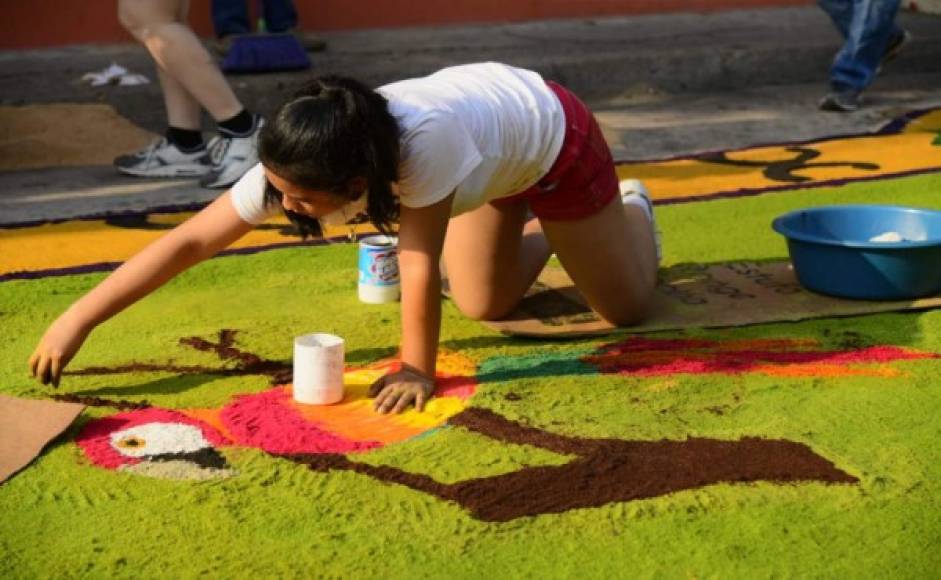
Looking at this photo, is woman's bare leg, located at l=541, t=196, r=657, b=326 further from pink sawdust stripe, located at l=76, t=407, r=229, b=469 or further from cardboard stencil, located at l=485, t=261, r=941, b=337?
pink sawdust stripe, located at l=76, t=407, r=229, b=469

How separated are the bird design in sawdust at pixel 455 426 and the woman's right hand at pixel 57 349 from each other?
11 centimetres

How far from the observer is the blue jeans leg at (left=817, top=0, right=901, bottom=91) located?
6.44 metres

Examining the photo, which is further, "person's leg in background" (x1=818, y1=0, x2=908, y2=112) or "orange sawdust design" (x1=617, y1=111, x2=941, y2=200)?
"person's leg in background" (x1=818, y1=0, x2=908, y2=112)

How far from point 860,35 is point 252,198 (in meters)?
4.23

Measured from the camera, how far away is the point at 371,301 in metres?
3.89

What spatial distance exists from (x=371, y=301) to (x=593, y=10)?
4.54m

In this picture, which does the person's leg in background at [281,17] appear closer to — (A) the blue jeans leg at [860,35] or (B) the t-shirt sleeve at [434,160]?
(A) the blue jeans leg at [860,35]

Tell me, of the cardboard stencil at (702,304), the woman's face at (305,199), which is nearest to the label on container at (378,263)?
the cardboard stencil at (702,304)

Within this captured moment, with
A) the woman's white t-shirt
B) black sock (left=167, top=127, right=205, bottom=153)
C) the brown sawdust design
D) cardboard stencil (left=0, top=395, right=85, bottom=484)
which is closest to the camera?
the brown sawdust design

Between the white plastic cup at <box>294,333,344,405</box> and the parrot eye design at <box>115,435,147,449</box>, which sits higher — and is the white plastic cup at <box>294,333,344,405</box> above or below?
above

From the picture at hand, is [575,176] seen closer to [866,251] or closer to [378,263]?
[378,263]

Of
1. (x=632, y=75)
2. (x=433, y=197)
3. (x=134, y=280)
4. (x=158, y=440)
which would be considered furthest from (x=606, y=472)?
(x=632, y=75)

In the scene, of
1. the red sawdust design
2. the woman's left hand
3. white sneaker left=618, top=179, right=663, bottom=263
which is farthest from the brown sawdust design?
white sneaker left=618, top=179, right=663, bottom=263

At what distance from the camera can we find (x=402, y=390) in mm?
3061
